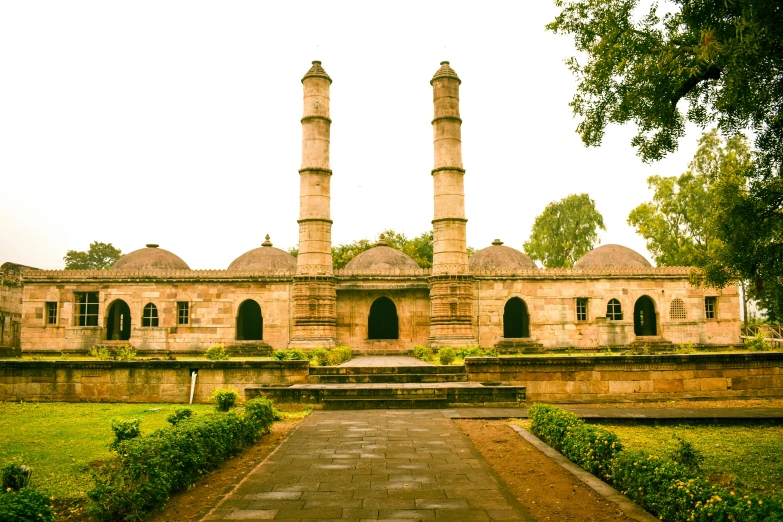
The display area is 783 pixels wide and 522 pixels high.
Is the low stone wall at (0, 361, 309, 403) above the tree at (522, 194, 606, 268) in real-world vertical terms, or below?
below

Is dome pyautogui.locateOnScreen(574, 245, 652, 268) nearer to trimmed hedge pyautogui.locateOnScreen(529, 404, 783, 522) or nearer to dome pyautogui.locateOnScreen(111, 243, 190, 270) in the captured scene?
dome pyautogui.locateOnScreen(111, 243, 190, 270)

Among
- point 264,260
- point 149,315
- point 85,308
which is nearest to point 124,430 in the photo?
point 149,315

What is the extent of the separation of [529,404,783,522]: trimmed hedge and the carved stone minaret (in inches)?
492

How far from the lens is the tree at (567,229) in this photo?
136 feet

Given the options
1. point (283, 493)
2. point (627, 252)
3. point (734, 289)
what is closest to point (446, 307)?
point (627, 252)

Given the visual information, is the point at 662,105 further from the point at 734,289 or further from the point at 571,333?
the point at 734,289

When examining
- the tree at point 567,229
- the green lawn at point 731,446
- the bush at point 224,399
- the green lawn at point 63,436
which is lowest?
the green lawn at point 731,446

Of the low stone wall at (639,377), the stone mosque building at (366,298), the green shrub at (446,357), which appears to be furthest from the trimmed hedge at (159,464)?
the stone mosque building at (366,298)

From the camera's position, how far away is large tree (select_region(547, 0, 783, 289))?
6.69 metres

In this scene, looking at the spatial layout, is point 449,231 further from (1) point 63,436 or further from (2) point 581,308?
(1) point 63,436

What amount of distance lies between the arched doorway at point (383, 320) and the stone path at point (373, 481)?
14.7 metres

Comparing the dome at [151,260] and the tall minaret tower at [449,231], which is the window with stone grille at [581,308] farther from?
the dome at [151,260]

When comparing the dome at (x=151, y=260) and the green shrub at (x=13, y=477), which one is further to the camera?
the dome at (x=151, y=260)

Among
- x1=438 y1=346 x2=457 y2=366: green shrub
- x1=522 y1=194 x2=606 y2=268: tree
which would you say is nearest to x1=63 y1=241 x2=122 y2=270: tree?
x1=522 y1=194 x2=606 y2=268: tree
